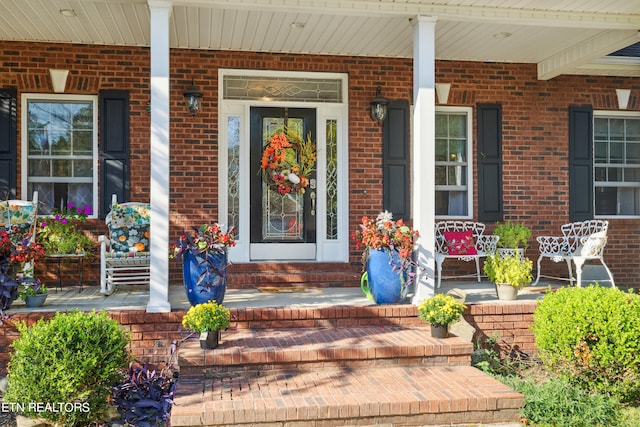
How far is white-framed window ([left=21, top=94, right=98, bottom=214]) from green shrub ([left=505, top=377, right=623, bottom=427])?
5313 millimetres

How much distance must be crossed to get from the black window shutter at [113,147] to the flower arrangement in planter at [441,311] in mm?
3891

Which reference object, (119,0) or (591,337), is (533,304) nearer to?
(591,337)

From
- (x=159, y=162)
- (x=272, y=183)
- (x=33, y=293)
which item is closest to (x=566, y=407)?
(x=159, y=162)

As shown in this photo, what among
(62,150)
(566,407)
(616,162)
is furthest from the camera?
(616,162)

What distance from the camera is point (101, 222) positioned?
7.03 metres

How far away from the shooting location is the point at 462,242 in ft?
23.7

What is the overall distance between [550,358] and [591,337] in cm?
39

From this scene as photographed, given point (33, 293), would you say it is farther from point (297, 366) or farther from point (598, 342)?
point (598, 342)

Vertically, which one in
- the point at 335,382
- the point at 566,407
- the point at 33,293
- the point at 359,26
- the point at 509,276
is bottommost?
the point at 566,407

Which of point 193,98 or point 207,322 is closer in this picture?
point 207,322

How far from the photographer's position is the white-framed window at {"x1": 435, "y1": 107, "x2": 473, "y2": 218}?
7.85 m

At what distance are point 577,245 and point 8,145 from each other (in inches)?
282

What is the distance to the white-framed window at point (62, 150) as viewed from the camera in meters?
7.07

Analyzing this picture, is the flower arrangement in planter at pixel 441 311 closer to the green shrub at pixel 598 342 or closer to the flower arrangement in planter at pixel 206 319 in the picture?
the green shrub at pixel 598 342
